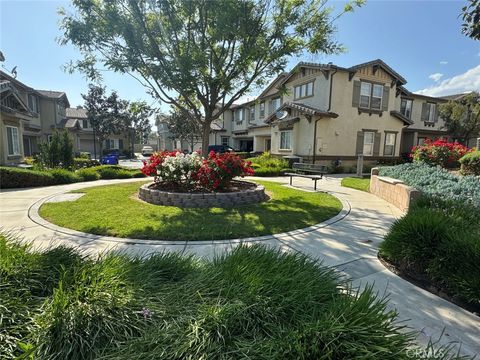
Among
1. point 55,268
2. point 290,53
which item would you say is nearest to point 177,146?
point 290,53

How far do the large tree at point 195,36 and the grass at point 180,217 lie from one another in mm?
4486

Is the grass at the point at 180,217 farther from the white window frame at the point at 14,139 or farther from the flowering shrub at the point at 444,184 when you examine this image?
the white window frame at the point at 14,139

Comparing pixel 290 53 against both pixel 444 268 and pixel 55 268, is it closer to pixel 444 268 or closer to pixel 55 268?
pixel 444 268

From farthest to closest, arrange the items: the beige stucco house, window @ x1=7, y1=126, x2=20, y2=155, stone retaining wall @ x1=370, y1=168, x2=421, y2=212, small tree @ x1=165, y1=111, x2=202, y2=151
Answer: small tree @ x1=165, y1=111, x2=202, y2=151 < the beige stucco house < window @ x1=7, y1=126, x2=20, y2=155 < stone retaining wall @ x1=370, y1=168, x2=421, y2=212

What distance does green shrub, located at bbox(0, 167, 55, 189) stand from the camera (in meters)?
10.1

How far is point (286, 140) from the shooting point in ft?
66.0

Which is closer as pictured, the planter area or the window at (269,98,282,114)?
the planter area

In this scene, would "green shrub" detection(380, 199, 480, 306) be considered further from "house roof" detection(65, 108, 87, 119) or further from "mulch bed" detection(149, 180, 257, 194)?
"house roof" detection(65, 108, 87, 119)

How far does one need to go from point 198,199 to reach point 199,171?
99 cm

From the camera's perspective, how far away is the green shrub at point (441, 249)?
3.08m

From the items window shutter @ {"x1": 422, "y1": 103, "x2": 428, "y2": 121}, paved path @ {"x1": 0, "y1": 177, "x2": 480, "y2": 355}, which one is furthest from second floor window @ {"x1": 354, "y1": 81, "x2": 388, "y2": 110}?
paved path @ {"x1": 0, "y1": 177, "x2": 480, "y2": 355}

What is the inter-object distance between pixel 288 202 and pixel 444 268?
488cm

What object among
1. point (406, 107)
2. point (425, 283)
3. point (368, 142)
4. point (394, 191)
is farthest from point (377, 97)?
point (425, 283)

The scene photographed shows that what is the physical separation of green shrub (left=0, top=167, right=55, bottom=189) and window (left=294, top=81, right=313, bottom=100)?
16677mm
